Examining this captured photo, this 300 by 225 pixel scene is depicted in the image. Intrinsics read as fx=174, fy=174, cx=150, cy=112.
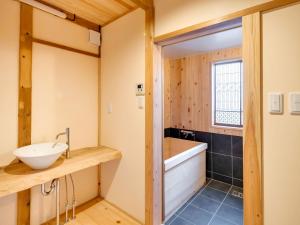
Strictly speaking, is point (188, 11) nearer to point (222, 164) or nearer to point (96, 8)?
point (96, 8)

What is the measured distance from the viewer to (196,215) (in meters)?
2.19

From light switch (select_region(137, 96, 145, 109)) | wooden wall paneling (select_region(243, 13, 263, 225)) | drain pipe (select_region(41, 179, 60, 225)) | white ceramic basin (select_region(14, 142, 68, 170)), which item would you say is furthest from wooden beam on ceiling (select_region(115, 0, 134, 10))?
drain pipe (select_region(41, 179, 60, 225))

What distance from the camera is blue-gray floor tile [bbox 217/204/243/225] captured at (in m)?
2.08

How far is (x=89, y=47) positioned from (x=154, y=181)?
6.21ft

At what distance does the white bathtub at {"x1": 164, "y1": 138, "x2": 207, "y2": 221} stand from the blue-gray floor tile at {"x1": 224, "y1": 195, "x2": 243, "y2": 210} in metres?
0.46

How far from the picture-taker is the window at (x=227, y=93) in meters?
3.12

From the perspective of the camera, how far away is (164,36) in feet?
5.50

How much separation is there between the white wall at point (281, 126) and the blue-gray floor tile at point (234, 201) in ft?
4.49

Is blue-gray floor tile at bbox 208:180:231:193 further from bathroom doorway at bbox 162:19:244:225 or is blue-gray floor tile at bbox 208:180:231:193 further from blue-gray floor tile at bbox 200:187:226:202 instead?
blue-gray floor tile at bbox 200:187:226:202

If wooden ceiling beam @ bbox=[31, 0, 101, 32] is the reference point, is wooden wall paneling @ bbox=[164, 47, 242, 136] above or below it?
below

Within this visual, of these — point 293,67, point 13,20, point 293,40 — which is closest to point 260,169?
point 293,67

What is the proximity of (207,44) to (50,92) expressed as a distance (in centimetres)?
238

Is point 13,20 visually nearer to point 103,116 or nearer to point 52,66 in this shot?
point 52,66

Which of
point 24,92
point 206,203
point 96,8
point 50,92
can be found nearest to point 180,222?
point 206,203
